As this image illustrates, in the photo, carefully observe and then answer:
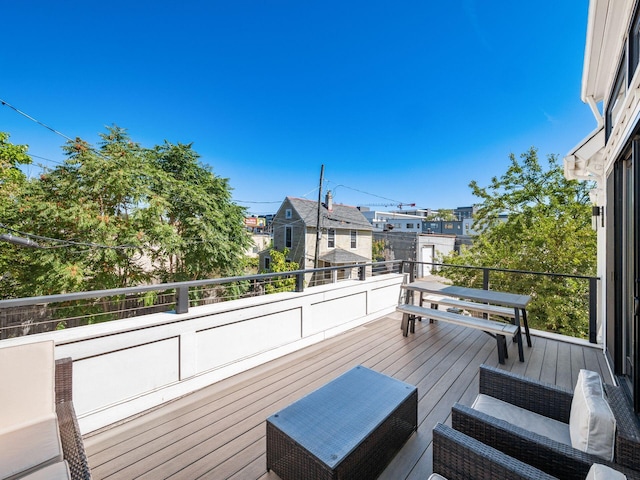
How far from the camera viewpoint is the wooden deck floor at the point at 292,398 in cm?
167

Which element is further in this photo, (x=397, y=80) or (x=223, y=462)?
(x=397, y=80)

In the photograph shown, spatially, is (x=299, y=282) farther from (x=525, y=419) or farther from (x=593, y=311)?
(x=593, y=311)

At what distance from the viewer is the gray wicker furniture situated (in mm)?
1344

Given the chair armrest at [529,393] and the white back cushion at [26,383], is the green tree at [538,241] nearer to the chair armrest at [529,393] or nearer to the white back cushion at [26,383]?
the chair armrest at [529,393]

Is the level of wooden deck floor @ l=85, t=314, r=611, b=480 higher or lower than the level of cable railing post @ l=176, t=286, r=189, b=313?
lower

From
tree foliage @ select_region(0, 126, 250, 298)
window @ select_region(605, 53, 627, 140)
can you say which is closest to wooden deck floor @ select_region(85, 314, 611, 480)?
window @ select_region(605, 53, 627, 140)

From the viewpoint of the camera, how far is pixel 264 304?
9.99 feet

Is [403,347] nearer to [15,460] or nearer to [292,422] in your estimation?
[292,422]

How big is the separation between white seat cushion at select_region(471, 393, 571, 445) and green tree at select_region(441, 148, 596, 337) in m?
6.29

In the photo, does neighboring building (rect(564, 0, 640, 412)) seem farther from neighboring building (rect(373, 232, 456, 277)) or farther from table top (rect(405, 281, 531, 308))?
neighboring building (rect(373, 232, 456, 277))

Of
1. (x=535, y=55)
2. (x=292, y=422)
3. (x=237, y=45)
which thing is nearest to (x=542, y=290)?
(x=535, y=55)

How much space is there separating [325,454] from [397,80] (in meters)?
12.1

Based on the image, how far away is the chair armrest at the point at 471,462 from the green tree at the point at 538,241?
7.09m

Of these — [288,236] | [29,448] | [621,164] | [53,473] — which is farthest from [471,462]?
[288,236]
